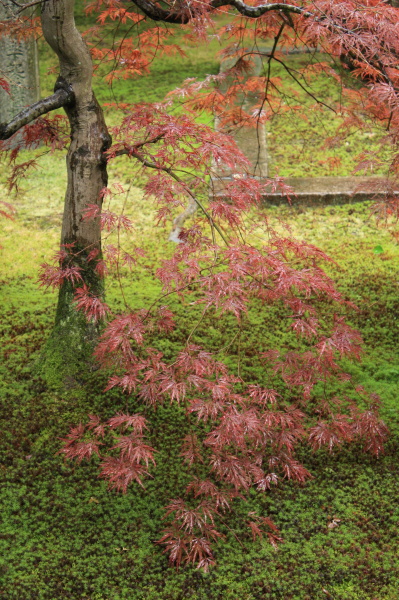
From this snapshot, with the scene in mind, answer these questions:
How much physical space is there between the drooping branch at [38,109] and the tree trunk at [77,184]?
49 millimetres

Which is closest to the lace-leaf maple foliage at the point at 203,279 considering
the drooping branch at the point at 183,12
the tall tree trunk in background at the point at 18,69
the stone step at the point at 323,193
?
the drooping branch at the point at 183,12

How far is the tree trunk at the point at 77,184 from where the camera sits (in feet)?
12.1

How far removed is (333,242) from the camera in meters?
6.12

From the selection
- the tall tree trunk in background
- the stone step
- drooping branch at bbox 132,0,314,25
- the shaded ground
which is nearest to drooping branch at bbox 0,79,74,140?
drooping branch at bbox 132,0,314,25

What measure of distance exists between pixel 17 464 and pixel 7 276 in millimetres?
2410

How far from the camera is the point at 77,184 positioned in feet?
12.9

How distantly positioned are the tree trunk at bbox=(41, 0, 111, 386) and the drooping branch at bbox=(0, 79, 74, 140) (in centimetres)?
5

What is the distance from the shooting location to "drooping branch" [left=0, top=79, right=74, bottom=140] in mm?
3455

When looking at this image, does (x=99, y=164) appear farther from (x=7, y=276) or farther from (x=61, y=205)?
(x=61, y=205)

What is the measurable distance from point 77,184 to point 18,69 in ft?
15.3

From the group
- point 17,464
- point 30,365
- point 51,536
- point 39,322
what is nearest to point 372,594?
point 51,536

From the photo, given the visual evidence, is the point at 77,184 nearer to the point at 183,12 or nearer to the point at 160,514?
the point at 183,12

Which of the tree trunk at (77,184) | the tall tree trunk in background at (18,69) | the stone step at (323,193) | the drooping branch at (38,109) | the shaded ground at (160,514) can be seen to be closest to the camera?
the shaded ground at (160,514)

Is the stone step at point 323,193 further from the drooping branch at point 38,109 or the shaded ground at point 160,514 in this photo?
the drooping branch at point 38,109
